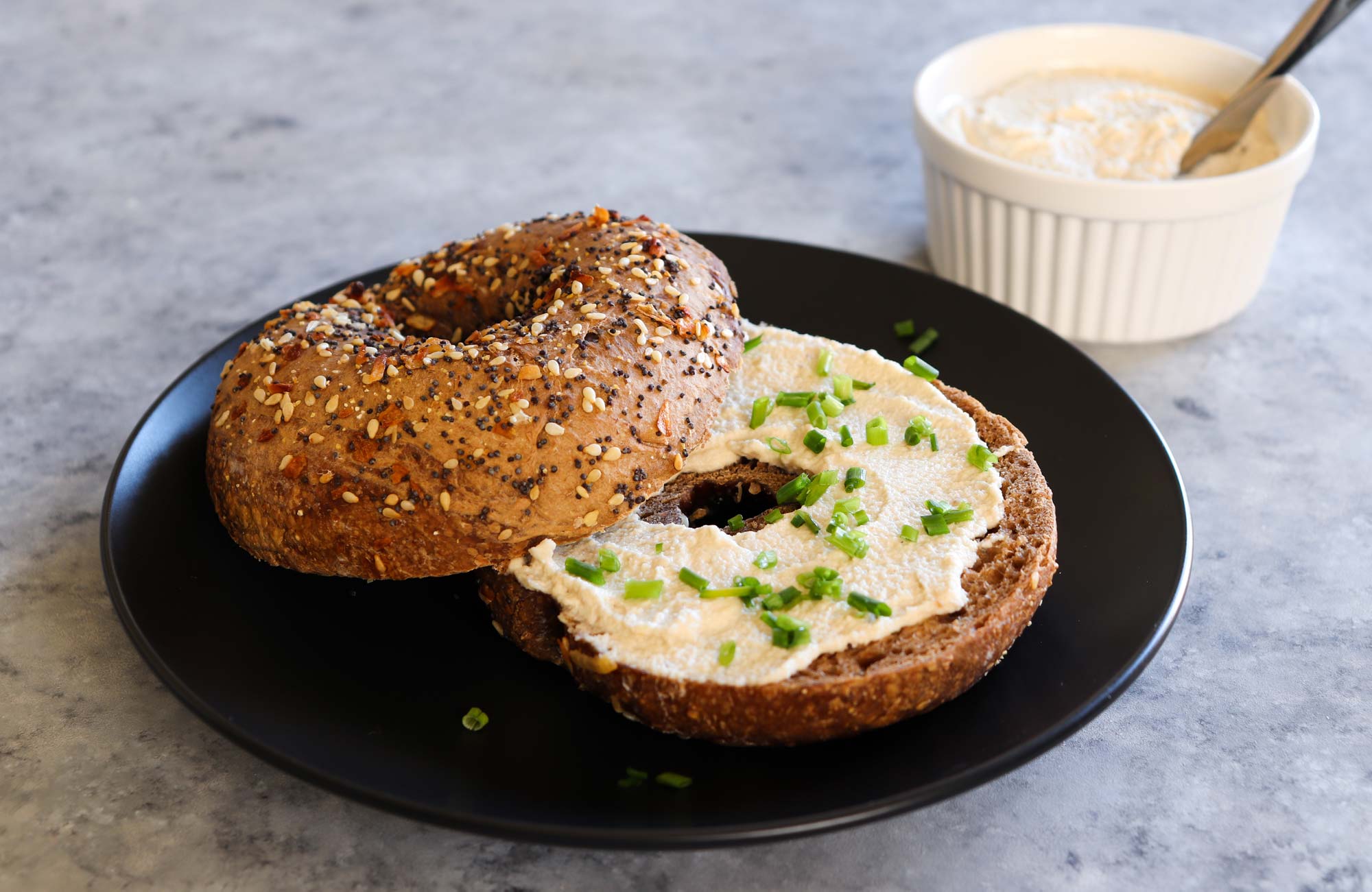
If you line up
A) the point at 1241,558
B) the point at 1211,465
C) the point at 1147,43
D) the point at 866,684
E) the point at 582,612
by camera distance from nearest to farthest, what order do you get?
the point at 866,684
the point at 582,612
the point at 1241,558
the point at 1211,465
the point at 1147,43

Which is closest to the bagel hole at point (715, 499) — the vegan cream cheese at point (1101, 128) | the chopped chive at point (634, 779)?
the chopped chive at point (634, 779)

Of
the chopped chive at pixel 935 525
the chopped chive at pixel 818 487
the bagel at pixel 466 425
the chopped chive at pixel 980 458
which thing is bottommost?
the chopped chive at pixel 980 458

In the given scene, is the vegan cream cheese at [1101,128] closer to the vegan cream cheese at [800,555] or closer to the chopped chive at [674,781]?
the vegan cream cheese at [800,555]

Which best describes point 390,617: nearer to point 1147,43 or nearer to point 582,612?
point 582,612

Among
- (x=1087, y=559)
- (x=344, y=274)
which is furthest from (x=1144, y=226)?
(x=344, y=274)

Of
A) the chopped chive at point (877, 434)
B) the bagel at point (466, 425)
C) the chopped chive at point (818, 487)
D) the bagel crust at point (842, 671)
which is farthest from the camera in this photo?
the chopped chive at point (877, 434)

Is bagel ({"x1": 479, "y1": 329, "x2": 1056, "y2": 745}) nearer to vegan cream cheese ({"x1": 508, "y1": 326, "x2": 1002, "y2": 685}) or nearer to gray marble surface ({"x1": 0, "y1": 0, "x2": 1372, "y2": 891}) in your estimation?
vegan cream cheese ({"x1": 508, "y1": 326, "x2": 1002, "y2": 685})
